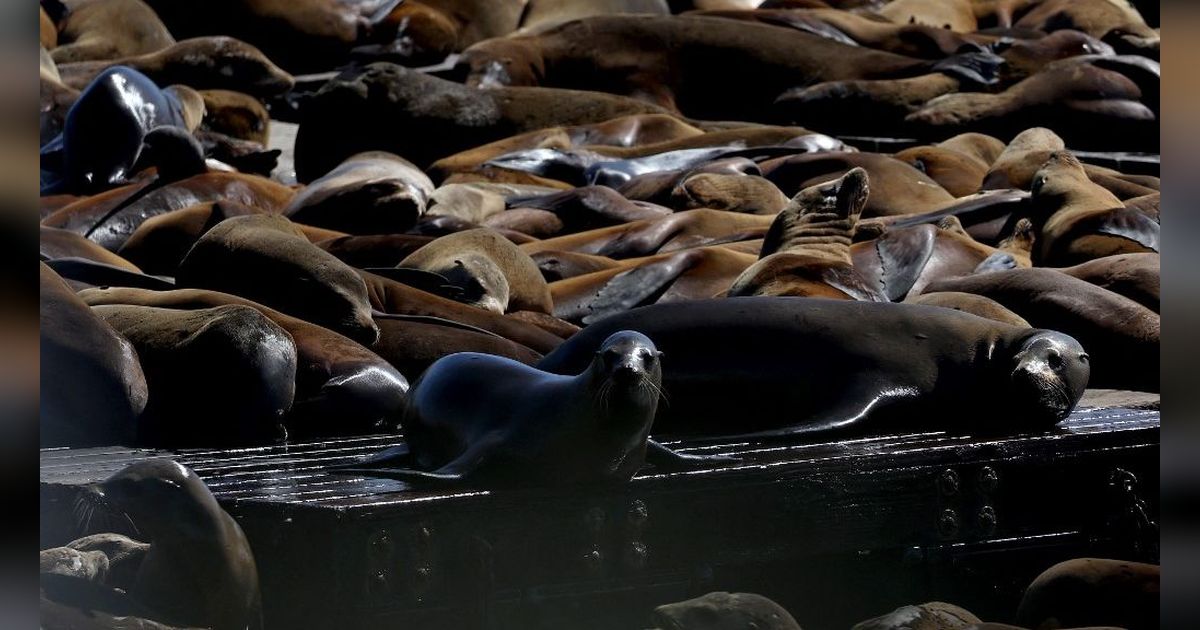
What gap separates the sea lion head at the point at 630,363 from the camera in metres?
3.22

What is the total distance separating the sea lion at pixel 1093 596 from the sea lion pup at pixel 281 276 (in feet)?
9.81

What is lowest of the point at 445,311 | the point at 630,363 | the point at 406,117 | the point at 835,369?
the point at 406,117

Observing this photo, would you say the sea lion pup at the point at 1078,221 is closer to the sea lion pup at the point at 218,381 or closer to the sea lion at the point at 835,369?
the sea lion at the point at 835,369

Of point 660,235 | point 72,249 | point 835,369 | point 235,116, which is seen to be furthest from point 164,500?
point 235,116

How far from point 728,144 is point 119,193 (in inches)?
189

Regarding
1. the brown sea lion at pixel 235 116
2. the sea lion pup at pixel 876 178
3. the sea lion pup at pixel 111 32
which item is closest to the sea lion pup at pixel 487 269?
the sea lion pup at pixel 876 178

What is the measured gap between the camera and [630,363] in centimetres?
323

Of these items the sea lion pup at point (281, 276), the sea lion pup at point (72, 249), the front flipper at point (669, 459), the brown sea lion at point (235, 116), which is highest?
the front flipper at point (669, 459)

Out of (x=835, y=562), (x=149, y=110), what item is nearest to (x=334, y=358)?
(x=835, y=562)

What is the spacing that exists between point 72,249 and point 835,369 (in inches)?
165

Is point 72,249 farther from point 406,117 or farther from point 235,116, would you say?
point 235,116

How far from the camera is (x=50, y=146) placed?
12.2m

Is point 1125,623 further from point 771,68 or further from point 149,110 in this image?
point 771,68

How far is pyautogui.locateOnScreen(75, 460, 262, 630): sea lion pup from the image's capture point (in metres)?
2.84
